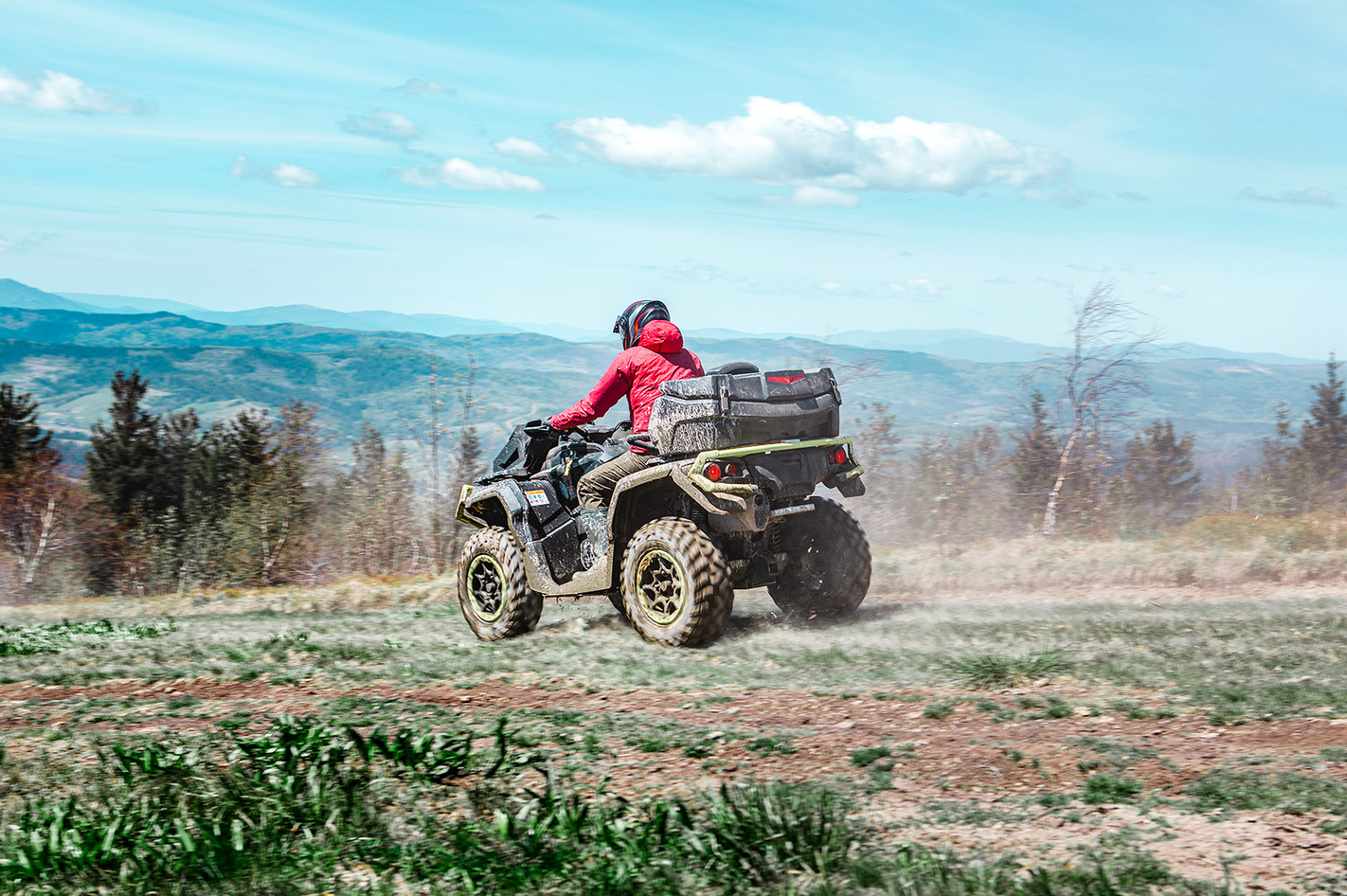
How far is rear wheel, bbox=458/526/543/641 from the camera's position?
835 centimetres

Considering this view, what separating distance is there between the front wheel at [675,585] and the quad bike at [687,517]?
0.01 meters

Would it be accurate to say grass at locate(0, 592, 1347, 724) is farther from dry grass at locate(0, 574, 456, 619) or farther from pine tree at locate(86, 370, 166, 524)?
pine tree at locate(86, 370, 166, 524)

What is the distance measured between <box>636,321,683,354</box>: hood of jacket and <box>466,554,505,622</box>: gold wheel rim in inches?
87.7

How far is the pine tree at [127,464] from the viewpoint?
53625 millimetres

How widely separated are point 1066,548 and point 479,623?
613 cm

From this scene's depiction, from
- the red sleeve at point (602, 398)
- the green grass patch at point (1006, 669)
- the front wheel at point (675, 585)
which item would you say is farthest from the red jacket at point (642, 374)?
the green grass patch at point (1006, 669)

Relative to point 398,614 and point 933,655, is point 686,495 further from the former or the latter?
point 398,614

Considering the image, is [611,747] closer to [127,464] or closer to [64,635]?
[64,635]

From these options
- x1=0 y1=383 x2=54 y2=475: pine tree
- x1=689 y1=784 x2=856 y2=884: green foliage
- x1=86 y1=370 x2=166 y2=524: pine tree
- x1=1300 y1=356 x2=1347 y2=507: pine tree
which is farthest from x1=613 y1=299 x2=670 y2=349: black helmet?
x1=0 y1=383 x2=54 y2=475: pine tree

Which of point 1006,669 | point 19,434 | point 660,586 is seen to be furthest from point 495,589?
point 19,434

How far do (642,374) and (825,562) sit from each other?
207 centimetres

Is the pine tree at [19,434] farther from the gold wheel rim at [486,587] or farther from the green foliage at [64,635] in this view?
the gold wheel rim at [486,587]

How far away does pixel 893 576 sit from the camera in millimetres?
10305

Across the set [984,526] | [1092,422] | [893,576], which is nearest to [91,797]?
[893,576]
